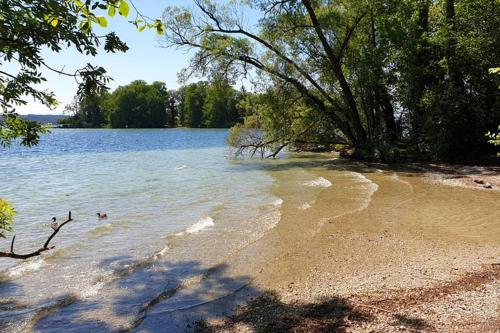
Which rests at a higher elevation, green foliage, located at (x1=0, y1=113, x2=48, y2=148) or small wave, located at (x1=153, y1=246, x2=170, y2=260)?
green foliage, located at (x1=0, y1=113, x2=48, y2=148)

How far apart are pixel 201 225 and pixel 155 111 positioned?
113 meters

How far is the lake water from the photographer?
6488 mm

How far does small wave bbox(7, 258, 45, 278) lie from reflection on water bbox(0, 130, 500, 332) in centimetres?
2

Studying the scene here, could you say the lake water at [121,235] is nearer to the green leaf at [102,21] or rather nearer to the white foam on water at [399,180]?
the white foam on water at [399,180]

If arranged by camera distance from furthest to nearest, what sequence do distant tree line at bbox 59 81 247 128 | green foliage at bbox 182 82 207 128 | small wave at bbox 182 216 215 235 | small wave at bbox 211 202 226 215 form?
green foliage at bbox 182 82 207 128, distant tree line at bbox 59 81 247 128, small wave at bbox 211 202 226 215, small wave at bbox 182 216 215 235

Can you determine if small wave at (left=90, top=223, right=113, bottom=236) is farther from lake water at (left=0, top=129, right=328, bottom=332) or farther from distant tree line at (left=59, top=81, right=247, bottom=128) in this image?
distant tree line at (left=59, top=81, right=247, bottom=128)

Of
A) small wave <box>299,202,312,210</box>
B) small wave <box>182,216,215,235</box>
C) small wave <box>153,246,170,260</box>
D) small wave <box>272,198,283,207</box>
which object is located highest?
small wave <box>299,202,312,210</box>

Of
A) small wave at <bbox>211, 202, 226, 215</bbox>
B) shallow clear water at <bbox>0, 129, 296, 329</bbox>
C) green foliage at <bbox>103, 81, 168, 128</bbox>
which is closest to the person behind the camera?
shallow clear water at <bbox>0, 129, 296, 329</bbox>

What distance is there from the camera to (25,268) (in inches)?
312

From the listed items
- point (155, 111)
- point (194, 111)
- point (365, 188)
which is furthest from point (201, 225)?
point (155, 111)

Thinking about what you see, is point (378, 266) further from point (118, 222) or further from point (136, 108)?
point (136, 108)

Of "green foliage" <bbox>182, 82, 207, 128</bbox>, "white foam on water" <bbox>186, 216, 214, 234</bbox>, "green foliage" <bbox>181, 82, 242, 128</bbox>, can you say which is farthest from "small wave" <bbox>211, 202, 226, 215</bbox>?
"green foliage" <bbox>182, 82, 207, 128</bbox>

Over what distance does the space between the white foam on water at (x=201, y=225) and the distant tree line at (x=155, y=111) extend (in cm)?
8904

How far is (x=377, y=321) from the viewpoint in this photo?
4.80 meters
